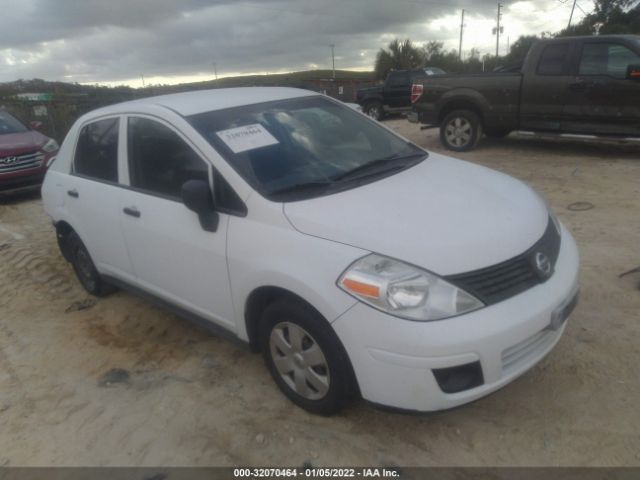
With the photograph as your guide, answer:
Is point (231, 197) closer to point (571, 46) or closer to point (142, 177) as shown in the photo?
point (142, 177)

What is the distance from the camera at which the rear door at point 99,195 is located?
3725 millimetres

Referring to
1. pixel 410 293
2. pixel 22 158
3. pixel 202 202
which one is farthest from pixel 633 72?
pixel 22 158

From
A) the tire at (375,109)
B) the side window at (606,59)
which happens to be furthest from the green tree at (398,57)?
the side window at (606,59)

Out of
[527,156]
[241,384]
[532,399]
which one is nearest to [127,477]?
[241,384]

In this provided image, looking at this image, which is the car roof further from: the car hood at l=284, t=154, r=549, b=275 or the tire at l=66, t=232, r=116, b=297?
the tire at l=66, t=232, r=116, b=297

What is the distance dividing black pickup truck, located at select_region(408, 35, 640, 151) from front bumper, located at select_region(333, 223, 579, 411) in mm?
6831

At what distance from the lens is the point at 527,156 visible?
9070 millimetres

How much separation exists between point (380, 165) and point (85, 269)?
9.83 ft

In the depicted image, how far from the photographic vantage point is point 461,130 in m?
9.48

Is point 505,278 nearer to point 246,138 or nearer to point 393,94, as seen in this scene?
point 246,138

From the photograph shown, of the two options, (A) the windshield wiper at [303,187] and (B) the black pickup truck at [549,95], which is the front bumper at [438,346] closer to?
(A) the windshield wiper at [303,187]

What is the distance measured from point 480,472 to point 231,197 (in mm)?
1872

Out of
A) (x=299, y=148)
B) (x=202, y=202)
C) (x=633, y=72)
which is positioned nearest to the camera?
(x=202, y=202)

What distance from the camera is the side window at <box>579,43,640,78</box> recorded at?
25.4 ft
